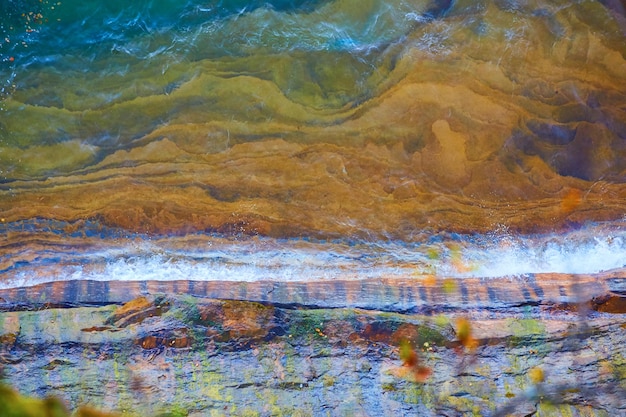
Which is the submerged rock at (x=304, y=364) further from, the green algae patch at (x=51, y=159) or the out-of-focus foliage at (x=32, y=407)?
the green algae patch at (x=51, y=159)

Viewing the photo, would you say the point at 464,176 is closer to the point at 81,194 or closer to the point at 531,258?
the point at 531,258

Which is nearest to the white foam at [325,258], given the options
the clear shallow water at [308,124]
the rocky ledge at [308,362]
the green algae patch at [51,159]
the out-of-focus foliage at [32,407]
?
the clear shallow water at [308,124]

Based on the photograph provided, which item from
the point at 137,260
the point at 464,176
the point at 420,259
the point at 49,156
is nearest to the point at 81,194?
the point at 49,156

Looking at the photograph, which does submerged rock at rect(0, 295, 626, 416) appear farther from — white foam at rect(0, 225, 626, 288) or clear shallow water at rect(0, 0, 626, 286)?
clear shallow water at rect(0, 0, 626, 286)

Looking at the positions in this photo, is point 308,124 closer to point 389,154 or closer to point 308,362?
point 389,154

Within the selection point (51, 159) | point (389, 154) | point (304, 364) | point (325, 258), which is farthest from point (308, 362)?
point (51, 159)

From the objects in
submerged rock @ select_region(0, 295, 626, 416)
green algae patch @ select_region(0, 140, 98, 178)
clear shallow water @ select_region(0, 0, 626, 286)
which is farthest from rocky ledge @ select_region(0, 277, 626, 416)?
green algae patch @ select_region(0, 140, 98, 178)

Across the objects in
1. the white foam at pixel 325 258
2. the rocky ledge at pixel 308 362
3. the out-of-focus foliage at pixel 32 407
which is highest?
the white foam at pixel 325 258

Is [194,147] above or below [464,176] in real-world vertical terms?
above
